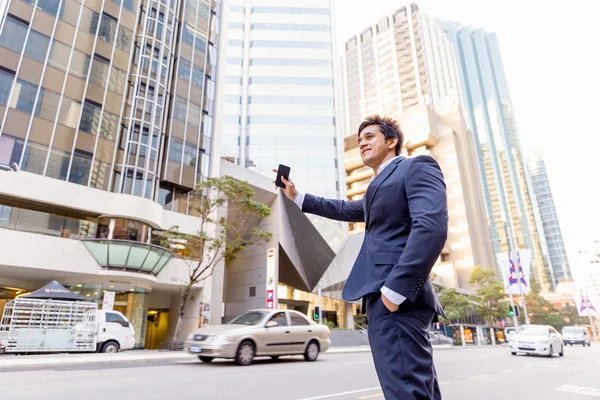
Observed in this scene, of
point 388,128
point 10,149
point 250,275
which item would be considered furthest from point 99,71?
point 388,128

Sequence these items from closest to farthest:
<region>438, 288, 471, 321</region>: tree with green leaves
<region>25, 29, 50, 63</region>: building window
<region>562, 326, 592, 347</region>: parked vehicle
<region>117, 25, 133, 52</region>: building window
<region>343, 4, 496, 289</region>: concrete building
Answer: <region>25, 29, 50, 63</region>: building window, <region>117, 25, 133, 52</region>: building window, <region>562, 326, 592, 347</region>: parked vehicle, <region>438, 288, 471, 321</region>: tree with green leaves, <region>343, 4, 496, 289</region>: concrete building

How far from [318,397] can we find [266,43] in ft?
206

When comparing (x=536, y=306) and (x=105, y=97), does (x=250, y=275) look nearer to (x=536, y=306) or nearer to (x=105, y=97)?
(x=105, y=97)

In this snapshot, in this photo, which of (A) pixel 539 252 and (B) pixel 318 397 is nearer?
Answer: (B) pixel 318 397

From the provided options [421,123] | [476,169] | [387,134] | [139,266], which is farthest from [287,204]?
[476,169]

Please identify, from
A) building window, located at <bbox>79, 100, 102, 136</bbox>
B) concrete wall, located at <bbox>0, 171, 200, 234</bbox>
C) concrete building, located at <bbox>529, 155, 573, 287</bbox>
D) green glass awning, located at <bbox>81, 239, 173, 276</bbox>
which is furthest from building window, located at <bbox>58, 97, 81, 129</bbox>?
concrete building, located at <bbox>529, 155, 573, 287</bbox>

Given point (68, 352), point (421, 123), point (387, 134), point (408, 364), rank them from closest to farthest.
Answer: point (408, 364), point (387, 134), point (68, 352), point (421, 123)

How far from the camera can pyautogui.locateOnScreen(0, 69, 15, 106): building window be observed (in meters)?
18.7

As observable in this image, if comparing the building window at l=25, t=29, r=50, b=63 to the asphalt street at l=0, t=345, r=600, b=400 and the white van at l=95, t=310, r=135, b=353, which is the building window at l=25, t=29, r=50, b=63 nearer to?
the white van at l=95, t=310, r=135, b=353

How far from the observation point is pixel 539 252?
120 m

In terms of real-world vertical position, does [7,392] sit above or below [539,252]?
below

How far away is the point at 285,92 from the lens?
57.2 m

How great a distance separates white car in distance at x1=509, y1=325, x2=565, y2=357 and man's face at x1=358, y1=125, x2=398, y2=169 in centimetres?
1522

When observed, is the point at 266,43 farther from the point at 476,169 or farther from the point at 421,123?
the point at 476,169
